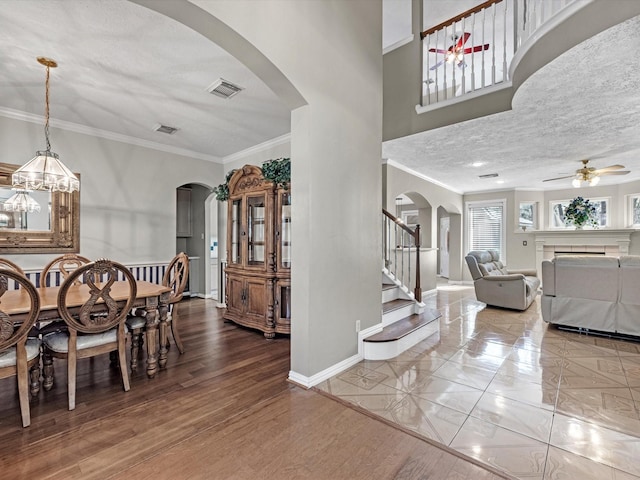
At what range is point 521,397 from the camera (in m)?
2.37

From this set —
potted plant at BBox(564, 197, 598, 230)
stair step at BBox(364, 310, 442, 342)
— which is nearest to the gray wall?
stair step at BBox(364, 310, 442, 342)

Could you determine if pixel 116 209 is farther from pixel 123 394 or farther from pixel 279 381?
pixel 279 381

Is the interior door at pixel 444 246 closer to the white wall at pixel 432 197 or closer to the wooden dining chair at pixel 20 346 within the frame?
the white wall at pixel 432 197

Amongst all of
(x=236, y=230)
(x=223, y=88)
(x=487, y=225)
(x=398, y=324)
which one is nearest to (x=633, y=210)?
(x=487, y=225)

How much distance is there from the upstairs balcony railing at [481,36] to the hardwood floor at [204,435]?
3.93 meters

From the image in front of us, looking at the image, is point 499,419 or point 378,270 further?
point 378,270

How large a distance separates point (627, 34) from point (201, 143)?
17.6ft

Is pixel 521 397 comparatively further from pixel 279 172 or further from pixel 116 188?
pixel 116 188

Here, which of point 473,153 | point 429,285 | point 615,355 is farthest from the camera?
point 429,285

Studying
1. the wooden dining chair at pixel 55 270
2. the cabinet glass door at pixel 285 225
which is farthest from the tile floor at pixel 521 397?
the wooden dining chair at pixel 55 270

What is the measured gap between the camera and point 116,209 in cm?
487

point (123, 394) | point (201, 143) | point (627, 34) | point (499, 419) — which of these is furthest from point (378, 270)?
point (201, 143)

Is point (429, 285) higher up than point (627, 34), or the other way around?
point (627, 34)

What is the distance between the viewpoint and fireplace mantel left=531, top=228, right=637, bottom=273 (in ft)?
23.5
